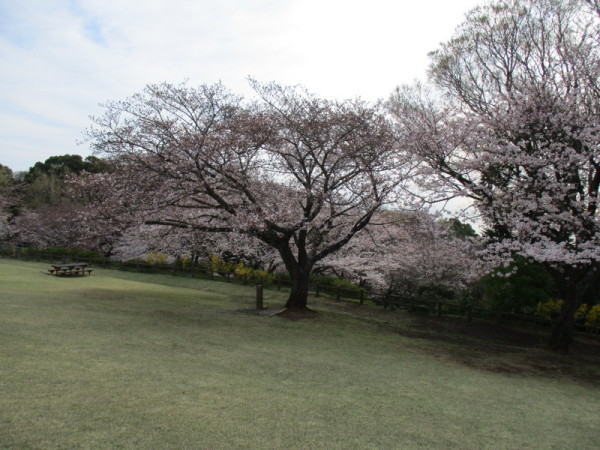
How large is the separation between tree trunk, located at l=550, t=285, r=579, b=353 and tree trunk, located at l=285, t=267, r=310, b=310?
287 inches

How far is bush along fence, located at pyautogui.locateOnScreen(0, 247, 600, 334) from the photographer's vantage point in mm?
14531

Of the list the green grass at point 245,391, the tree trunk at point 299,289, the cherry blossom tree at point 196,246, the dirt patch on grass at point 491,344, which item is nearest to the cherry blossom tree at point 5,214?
the cherry blossom tree at point 196,246

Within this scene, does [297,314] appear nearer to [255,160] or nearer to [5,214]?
[255,160]

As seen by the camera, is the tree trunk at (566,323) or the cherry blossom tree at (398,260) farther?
the cherry blossom tree at (398,260)

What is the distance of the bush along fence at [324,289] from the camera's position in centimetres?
1453

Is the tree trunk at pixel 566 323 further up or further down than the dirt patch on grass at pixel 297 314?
further up

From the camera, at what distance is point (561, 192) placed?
34.4 feet

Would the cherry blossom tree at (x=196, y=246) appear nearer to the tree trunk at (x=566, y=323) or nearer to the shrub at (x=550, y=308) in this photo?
the tree trunk at (x=566, y=323)

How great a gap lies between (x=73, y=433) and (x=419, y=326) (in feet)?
41.2

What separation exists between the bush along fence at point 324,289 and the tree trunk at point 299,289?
1.08m

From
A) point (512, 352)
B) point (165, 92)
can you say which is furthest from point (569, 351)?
point (165, 92)

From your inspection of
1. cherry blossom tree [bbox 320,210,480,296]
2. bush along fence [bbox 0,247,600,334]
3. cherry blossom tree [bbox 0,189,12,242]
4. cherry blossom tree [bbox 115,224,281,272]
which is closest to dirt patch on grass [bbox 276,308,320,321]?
bush along fence [bbox 0,247,600,334]

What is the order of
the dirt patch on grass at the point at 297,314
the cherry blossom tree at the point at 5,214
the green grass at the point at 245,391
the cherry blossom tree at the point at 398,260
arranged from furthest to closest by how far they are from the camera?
the cherry blossom tree at the point at 5,214 → the cherry blossom tree at the point at 398,260 → the dirt patch on grass at the point at 297,314 → the green grass at the point at 245,391

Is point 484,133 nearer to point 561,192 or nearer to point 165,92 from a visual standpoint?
point 561,192
